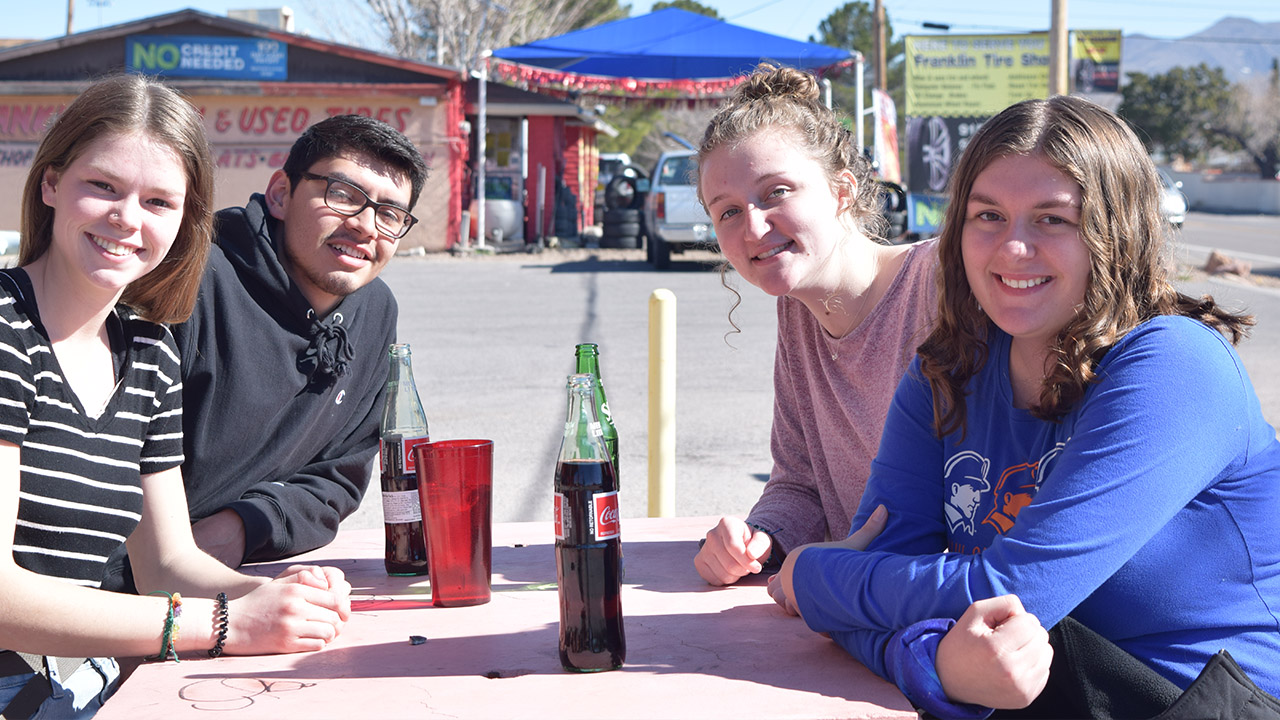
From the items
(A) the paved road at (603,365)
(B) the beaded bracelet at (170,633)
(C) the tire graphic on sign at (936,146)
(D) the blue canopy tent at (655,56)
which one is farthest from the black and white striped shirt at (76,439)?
(C) the tire graphic on sign at (936,146)

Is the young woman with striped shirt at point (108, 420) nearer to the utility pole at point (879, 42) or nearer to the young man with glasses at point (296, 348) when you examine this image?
the young man with glasses at point (296, 348)

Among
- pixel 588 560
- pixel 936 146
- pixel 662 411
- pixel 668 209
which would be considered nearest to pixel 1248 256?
pixel 936 146

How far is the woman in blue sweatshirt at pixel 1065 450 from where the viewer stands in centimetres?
157

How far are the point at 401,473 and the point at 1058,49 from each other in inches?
557

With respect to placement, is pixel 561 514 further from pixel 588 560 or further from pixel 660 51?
pixel 660 51

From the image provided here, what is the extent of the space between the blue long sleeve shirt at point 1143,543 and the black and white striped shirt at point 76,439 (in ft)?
4.14

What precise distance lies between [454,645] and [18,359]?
88 cm

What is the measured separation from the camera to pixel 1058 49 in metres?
14.2

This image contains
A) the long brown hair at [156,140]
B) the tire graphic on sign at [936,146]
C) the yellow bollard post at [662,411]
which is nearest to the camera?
the long brown hair at [156,140]

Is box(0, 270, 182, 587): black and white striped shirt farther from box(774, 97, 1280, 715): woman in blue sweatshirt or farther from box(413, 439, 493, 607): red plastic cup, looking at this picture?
box(774, 97, 1280, 715): woman in blue sweatshirt

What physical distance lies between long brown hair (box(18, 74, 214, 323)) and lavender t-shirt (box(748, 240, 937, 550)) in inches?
50.0

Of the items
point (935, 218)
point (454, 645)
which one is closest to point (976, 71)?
point (935, 218)

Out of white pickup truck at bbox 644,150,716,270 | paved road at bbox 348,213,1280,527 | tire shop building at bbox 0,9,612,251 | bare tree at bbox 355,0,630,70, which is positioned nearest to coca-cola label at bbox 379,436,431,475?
paved road at bbox 348,213,1280,527

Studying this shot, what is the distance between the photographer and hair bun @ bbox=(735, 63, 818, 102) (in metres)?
2.48
